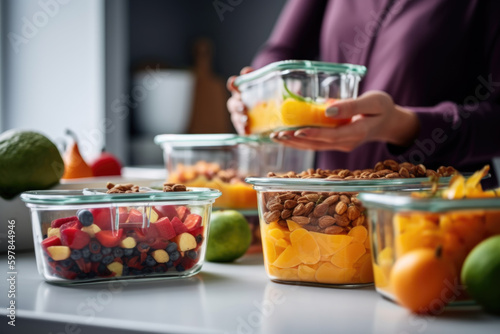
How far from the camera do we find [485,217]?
0.67 metres

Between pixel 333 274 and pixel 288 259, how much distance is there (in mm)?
69

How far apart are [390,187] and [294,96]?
0.35 m

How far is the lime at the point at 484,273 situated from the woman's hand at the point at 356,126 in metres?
0.45

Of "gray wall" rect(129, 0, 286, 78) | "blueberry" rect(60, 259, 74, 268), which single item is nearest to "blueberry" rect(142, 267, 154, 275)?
"blueberry" rect(60, 259, 74, 268)

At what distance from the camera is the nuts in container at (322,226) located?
80 centimetres

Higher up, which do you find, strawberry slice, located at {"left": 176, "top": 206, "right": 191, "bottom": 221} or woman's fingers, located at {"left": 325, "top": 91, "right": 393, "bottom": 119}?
woman's fingers, located at {"left": 325, "top": 91, "right": 393, "bottom": 119}

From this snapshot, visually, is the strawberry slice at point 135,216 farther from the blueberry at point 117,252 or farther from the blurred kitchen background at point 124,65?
the blurred kitchen background at point 124,65

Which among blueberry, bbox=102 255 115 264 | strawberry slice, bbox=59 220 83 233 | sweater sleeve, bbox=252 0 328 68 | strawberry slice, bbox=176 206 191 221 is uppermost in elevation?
sweater sleeve, bbox=252 0 328 68

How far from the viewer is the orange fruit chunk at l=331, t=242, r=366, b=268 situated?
0.81 meters

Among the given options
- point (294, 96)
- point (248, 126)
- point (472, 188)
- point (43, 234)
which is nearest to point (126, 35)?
point (248, 126)

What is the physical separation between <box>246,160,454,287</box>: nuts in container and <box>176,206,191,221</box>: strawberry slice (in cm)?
12

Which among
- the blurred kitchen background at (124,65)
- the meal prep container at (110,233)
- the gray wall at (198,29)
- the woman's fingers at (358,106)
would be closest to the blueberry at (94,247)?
the meal prep container at (110,233)

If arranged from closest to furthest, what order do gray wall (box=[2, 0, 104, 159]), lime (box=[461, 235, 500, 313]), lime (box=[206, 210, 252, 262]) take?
lime (box=[461, 235, 500, 313]) → lime (box=[206, 210, 252, 262]) → gray wall (box=[2, 0, 104, 159])

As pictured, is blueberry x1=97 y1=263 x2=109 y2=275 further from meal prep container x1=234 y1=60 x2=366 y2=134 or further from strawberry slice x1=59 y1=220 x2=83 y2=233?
meal prep container x1=234 y1=60 x2=366 y2=134
